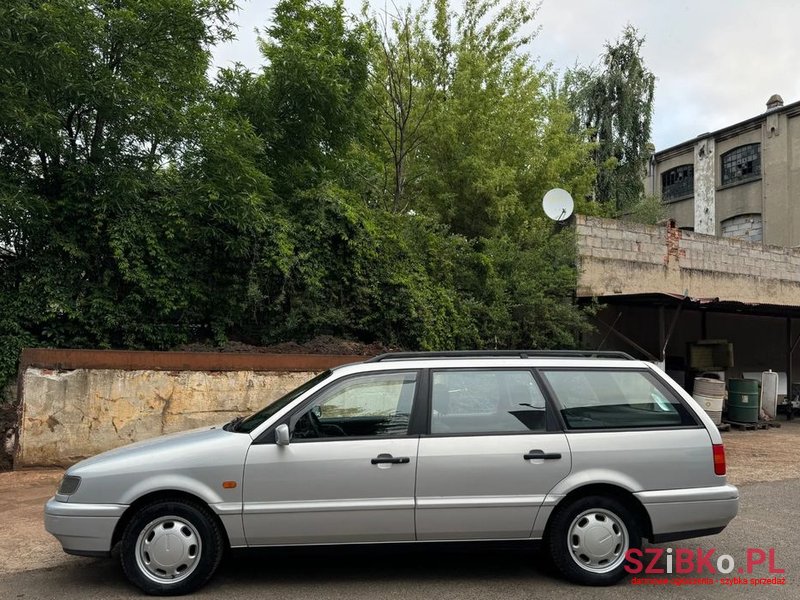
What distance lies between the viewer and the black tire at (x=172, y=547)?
13.9 ft

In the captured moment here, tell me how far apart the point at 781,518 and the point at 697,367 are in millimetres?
7723

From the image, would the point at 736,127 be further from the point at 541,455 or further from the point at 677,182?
the point at 541,455

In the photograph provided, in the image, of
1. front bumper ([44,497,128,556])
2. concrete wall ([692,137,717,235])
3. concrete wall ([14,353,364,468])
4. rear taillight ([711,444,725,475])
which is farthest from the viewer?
concrete wall ([692,137,717,235])

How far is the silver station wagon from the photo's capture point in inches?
168

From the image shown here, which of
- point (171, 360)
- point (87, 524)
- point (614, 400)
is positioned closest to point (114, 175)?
point (171, 360)

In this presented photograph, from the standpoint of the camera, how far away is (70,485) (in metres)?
4.31

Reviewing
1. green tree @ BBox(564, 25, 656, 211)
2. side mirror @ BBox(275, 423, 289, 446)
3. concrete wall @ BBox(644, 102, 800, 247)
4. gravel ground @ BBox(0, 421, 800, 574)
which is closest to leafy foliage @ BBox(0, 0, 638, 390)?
gravel ground @ BBox(0, 421, 800, 574)

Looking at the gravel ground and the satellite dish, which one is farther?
the satellite dish

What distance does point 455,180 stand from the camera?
1603cm

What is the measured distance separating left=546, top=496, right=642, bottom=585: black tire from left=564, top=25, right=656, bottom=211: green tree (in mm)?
21698

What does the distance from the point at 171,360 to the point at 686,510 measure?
6.58 m

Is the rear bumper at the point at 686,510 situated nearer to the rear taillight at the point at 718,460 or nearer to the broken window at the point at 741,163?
the rear taillight at the point at 718,460

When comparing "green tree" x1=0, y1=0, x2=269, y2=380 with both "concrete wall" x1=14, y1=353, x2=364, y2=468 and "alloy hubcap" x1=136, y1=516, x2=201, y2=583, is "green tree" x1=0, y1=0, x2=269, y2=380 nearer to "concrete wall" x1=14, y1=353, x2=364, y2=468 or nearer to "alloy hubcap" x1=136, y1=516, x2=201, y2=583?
"concrete wall" x1=14, y1=353, x2=364, y2=468

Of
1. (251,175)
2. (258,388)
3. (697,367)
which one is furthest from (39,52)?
(697,367)
